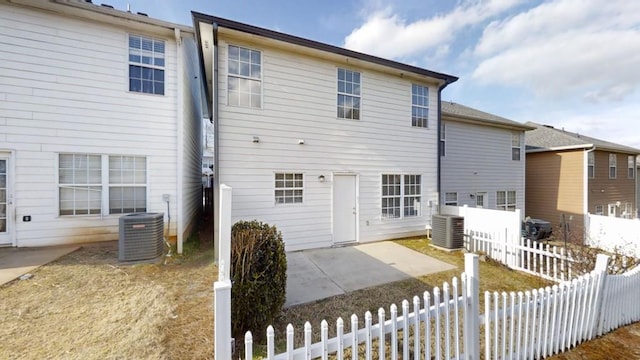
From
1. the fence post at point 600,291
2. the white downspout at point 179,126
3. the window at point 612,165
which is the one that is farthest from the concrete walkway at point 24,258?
the window at point 612,165

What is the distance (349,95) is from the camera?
811 centimetres

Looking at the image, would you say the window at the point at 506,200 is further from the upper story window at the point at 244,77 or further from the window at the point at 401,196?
the upper story window at the point at 244,77

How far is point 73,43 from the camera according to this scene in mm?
6145

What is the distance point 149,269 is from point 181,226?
1749 mm

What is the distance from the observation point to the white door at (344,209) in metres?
7.81

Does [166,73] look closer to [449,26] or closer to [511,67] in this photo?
[449,26]

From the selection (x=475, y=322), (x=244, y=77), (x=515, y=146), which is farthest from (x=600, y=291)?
(x=515, y=146)

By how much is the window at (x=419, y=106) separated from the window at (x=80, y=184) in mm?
9658

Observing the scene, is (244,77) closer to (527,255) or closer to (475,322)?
(475,322)

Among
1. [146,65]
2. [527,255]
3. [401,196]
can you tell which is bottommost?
[527,255]

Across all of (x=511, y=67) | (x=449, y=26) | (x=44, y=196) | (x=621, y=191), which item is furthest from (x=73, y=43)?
(x=621, y=191)

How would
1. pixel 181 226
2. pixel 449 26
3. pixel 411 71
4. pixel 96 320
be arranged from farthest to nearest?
pixel 449 26
pixel 411 71
pixel 181 226
pixel 96 320

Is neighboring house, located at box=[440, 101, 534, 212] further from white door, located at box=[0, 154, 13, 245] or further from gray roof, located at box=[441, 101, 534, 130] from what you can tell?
white door, located at box=[0, 154, 13, 245]

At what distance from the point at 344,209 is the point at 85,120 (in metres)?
7.17
